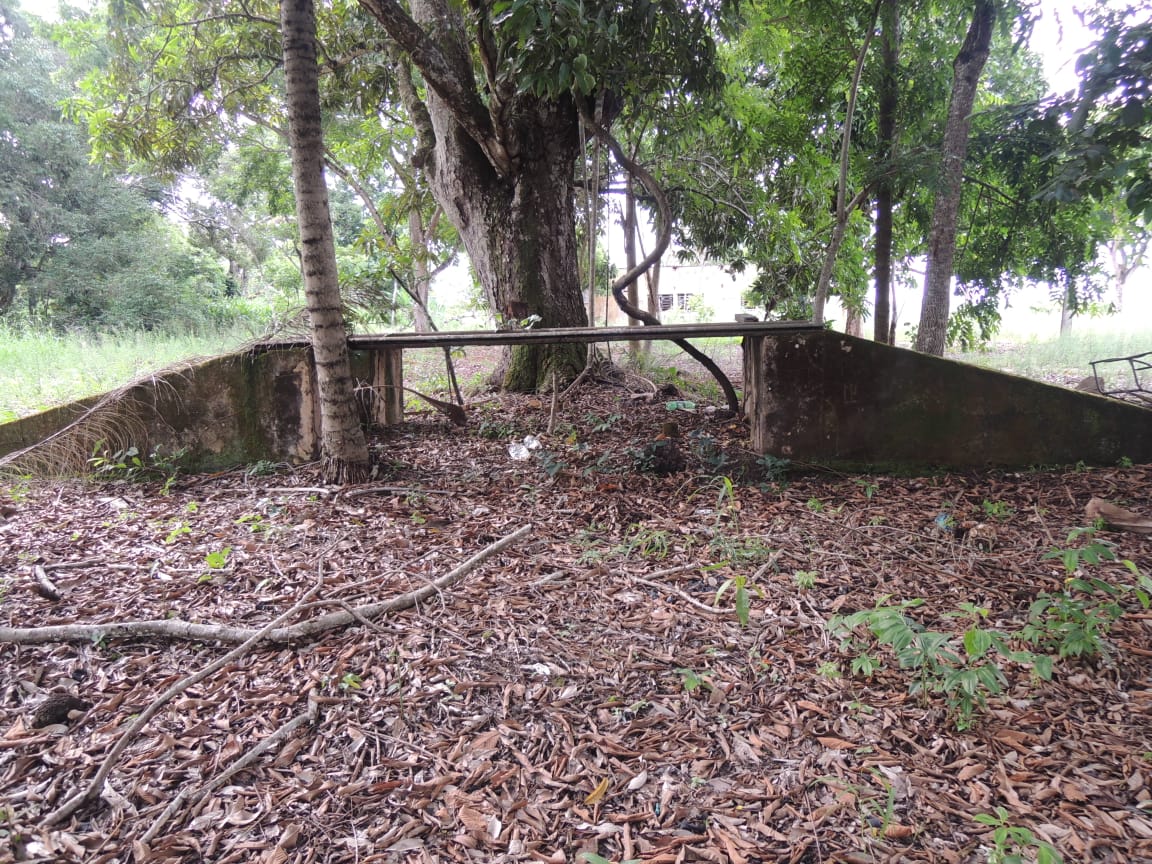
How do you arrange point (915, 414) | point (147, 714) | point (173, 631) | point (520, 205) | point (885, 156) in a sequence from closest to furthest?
1. point (147, 714)
2. point (173, 631)
3. point (915, 414)
4. point (520, 205)
5. point (885, 156)

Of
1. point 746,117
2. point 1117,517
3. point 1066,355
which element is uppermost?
point 746,117

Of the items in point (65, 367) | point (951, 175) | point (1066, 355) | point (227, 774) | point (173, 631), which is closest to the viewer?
point (227, 774)

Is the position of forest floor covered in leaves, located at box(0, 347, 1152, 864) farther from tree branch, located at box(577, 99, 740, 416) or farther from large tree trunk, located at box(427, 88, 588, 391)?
large tree trunk, located at box(427, 88, 588, 391)

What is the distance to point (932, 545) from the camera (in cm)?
331

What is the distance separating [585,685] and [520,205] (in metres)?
5.12

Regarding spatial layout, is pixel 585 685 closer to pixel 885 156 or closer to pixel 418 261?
pixel 885 156

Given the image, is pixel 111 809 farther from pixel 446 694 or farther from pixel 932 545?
pixel 932 545

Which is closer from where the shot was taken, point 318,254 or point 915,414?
point 318,254

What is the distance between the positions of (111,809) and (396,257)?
6490mm

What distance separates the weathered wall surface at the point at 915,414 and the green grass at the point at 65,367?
14.0 feet

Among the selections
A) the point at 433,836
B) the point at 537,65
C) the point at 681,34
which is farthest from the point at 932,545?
the point at 681,34

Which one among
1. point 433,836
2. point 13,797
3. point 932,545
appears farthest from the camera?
point 932,545

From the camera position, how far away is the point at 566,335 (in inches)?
169

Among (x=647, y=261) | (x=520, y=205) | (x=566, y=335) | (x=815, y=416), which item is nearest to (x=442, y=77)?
(x=520, y=205)
